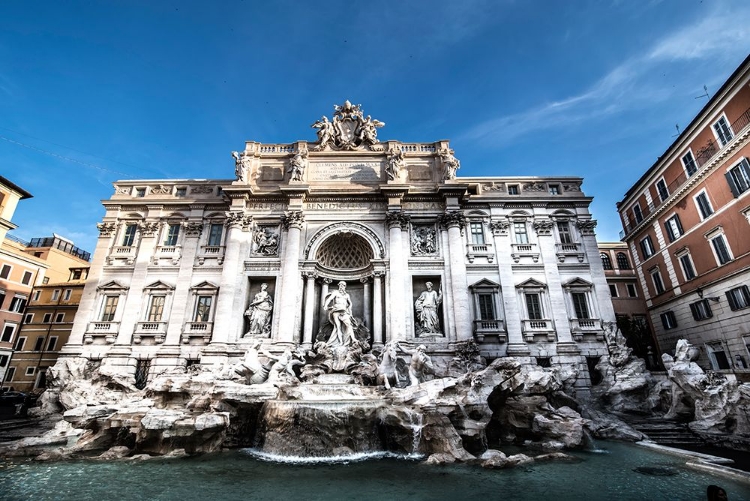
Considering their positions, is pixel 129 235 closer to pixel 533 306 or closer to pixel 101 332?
pixel 101 332

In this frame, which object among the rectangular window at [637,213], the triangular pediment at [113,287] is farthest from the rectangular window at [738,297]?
the triangular pediment at [113,287]

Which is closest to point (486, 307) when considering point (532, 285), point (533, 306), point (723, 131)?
point (533, 306)

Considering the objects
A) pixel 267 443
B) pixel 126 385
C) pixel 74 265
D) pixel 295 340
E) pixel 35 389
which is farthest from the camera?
pixel 74 265

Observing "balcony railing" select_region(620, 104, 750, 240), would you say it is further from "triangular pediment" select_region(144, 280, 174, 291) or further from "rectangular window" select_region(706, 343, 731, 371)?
"triangular pediment" select_region(144, 280, 174, 291)

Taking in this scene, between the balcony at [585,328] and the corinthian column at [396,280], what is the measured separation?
31.3 feet

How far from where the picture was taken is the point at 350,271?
2228 centimetres

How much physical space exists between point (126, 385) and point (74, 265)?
26.3m

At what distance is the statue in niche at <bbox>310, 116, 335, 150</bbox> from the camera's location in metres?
23.7

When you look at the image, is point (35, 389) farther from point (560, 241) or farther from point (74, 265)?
point (560, 241)

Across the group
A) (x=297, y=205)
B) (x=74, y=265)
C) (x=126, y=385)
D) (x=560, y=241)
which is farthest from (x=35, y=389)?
(x=560, y=241)

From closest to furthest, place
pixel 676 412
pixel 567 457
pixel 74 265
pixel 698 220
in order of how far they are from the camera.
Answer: pixel 567 457 → pixel 676 412 → pixel 698 220 → pixel 74 265

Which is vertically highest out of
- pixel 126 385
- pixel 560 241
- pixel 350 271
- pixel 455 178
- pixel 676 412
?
pixel 455 178

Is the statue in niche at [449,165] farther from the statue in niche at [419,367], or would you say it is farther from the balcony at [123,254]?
the balcony at [123,254]

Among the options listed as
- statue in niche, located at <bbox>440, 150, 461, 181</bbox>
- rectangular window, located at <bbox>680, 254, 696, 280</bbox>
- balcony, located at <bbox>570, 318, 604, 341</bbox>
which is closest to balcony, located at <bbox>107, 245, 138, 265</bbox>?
statue in niche, located at <bbox>440, 150, 461, 181</bbox>
